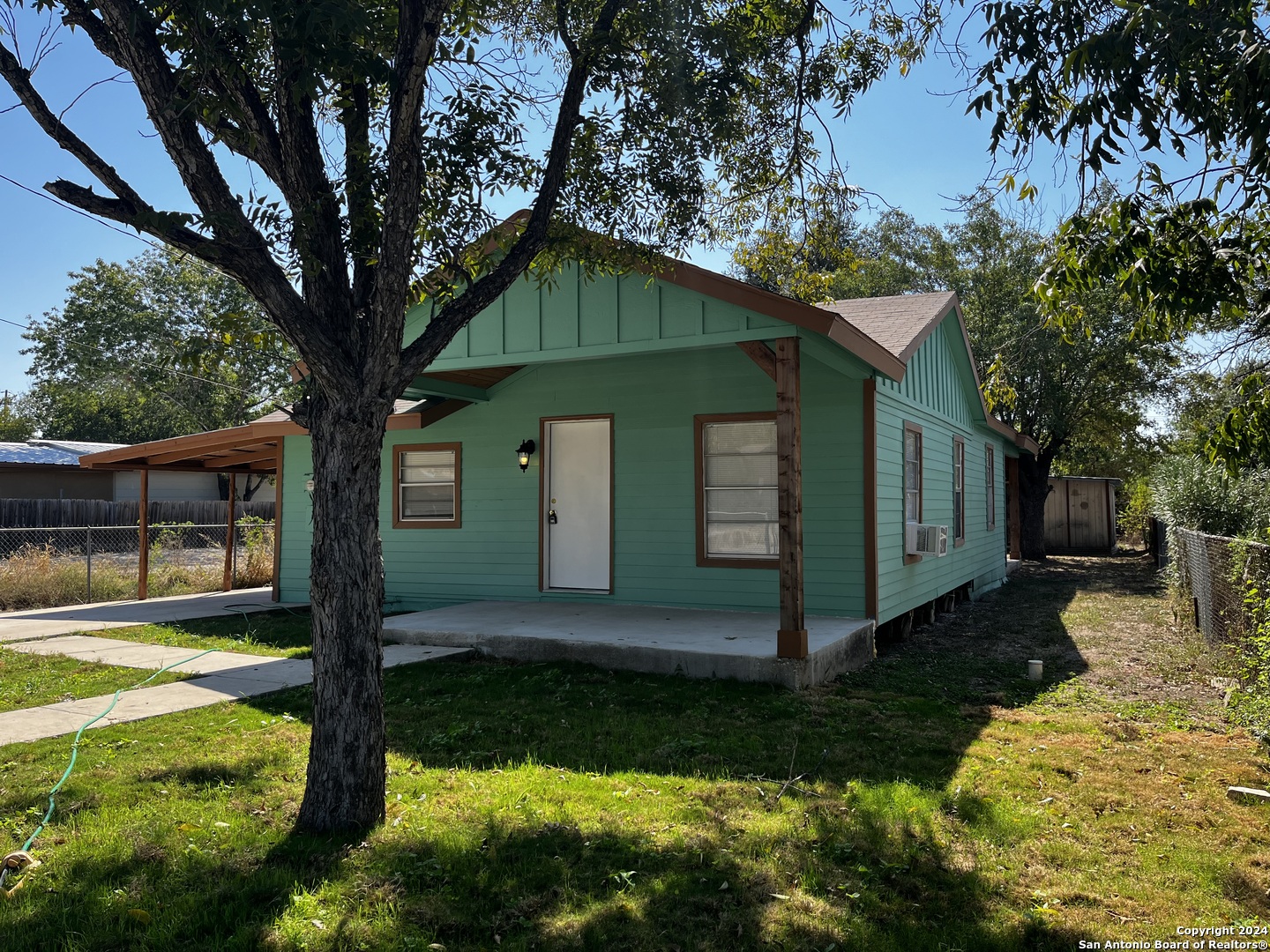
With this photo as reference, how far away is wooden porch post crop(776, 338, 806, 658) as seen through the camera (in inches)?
258

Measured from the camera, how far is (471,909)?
3.03 meters

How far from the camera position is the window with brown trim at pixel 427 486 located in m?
10.8

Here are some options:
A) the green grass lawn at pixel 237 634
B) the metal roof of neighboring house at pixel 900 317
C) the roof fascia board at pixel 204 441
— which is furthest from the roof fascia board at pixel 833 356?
the roof fascia board at pixel 204 441

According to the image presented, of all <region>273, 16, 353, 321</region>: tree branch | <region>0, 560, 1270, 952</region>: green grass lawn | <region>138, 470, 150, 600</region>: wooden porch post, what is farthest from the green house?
<region>273, 16, 353, 321</region>: tree branch

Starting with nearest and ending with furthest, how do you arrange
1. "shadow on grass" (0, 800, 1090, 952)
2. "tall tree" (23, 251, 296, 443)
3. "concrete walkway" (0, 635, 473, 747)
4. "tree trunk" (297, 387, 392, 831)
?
1. "shadow on grass" (0, 800, 1090, 952)
2. "tree trunk" (297, 387, 392, 831)
3. "concrete walkway" (0, 635, 473, 747)
4. "tall tree" (23, 251, 296, 443)

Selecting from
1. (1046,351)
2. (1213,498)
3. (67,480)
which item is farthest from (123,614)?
(67,480)

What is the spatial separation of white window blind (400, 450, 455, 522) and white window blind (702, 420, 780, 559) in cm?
340

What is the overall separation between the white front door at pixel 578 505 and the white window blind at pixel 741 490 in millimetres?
1186

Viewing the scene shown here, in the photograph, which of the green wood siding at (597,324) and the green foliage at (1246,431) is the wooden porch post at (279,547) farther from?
the green foliage at (1246,431)

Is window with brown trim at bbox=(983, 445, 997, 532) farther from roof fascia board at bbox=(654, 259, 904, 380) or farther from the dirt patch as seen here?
roof fascia board at bbox=(654, 259, 904, 380)

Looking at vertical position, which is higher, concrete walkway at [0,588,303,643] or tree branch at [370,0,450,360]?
tree branch at [370,0,450,360]

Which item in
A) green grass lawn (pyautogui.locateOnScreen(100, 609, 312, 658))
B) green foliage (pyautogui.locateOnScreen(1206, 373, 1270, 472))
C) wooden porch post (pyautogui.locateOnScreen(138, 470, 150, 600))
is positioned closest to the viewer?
green foliage (pyautogui.locateOnScreen(1206, 373, 1270, 472))

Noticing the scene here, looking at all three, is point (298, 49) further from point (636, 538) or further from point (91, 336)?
point (91, 336)

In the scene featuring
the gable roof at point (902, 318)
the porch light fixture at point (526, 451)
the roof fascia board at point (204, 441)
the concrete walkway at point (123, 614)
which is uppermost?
the gable roof at point (902, 318)
